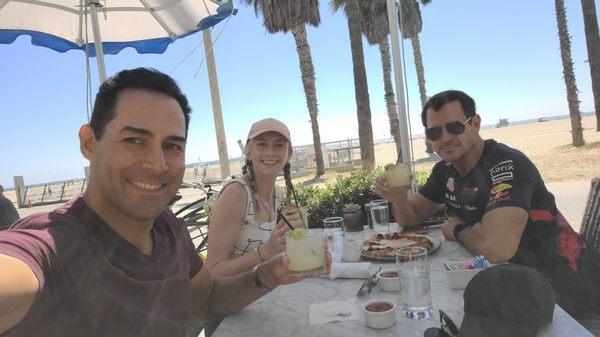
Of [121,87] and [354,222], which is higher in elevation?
[121,87]

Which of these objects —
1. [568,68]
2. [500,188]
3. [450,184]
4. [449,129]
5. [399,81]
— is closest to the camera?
[500,188]

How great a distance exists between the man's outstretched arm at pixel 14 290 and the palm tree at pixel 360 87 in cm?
1127

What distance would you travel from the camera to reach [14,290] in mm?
843

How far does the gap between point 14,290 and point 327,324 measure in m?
1.07

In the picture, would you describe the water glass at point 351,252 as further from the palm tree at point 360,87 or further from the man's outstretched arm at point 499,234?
the palm tree at point 360,87

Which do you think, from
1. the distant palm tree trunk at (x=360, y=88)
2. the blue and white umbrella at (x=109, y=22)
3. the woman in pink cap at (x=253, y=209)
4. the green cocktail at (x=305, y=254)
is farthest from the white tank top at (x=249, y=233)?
the distant palm tree trunk at (x=360, y=88)

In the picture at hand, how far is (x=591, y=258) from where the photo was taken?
2248mm

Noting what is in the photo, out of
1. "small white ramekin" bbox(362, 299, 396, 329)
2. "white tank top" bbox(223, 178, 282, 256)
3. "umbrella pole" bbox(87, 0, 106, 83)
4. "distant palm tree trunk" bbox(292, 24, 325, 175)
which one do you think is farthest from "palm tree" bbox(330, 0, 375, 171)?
"small white ramekin" bbox(362, 299, 396, 329)

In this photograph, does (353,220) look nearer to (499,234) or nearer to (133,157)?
(499,234)

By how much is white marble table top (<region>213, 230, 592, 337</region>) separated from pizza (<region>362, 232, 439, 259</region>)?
0.24m

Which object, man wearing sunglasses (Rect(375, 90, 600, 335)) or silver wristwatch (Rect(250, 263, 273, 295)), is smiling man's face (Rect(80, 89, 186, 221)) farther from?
man wearing sunglasses (Rect(375, 90, 600, 335))

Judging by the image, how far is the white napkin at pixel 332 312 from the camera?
60.8 inches

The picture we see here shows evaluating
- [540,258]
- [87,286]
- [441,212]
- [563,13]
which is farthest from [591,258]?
[563,13]

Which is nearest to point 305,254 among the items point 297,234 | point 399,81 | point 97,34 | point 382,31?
point 297,234
